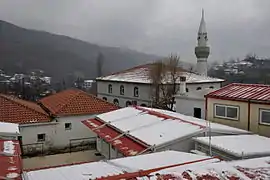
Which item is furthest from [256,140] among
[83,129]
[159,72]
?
[159,72]

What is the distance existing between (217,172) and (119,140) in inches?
281

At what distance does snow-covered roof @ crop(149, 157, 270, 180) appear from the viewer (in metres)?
7.37

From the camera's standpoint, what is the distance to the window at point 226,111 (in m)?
16.3

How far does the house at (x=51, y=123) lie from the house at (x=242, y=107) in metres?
8.86

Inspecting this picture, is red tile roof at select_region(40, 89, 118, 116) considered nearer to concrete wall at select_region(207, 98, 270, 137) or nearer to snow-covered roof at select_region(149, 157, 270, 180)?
concrete wall at select_region(207, 98, 270, 137)

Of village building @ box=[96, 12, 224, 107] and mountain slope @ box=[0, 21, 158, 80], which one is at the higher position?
mountain slope @ box=[0, 21, 158, 80]

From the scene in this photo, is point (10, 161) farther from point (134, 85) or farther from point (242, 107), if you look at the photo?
point (134, 85)

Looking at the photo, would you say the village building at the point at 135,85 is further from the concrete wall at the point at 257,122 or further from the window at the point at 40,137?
the concrete wall at the point at 257,122

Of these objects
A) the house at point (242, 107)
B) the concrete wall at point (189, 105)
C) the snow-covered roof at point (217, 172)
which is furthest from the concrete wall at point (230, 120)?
the snow-covered roof at point (217, 172)

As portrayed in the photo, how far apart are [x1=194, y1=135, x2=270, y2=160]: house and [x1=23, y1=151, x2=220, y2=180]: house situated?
2420 millimetres

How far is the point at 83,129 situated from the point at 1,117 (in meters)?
5.24

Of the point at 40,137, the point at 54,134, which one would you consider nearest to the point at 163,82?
the point at 54,134

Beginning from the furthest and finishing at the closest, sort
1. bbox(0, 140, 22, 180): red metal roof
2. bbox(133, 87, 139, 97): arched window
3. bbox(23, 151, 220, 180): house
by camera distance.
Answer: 1. bbox(133, 87, 139, 97): arched window
2. bbox(0, 140, 22, 180): red metal roof
3. bbox(23, 151, 220, 180): house

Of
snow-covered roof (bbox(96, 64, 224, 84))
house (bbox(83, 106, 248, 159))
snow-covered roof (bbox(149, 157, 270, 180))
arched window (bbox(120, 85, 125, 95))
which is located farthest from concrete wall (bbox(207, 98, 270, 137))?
arched window (bbox(120, 85, 125, 95))
